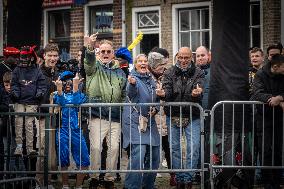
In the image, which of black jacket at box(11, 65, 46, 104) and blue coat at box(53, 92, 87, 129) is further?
black jacket at box(11, 65, 46, 104)

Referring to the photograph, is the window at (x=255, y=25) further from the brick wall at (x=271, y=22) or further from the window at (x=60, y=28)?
the window at (x=60, y=28)

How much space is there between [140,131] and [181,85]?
869 mm

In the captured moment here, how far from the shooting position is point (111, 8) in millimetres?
17812

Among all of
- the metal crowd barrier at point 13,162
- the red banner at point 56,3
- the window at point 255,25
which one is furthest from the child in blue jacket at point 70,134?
the red banner at point 56,3

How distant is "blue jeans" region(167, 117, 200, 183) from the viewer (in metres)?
8.00

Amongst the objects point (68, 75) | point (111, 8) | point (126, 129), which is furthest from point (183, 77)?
point (111, 8)

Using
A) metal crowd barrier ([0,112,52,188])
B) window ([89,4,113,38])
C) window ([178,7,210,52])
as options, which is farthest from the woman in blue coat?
window ([89,4,113,38])

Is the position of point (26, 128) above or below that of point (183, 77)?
below

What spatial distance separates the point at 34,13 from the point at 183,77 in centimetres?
315

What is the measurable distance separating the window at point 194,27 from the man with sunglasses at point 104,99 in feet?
26.9

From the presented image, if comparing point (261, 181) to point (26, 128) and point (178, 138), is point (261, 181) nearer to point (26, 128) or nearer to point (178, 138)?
point (178, 138)

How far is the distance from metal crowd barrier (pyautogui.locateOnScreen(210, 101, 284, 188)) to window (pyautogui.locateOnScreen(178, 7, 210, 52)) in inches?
329

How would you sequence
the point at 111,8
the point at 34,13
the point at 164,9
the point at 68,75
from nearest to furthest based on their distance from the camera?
the point at 68,75, the point at 34,13, the point at 164,9, the point at 111,8

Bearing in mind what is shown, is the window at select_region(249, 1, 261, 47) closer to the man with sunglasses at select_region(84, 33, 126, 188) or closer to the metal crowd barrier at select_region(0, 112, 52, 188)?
the man with sunglasses at select_region(84, 33, 126, 188)
